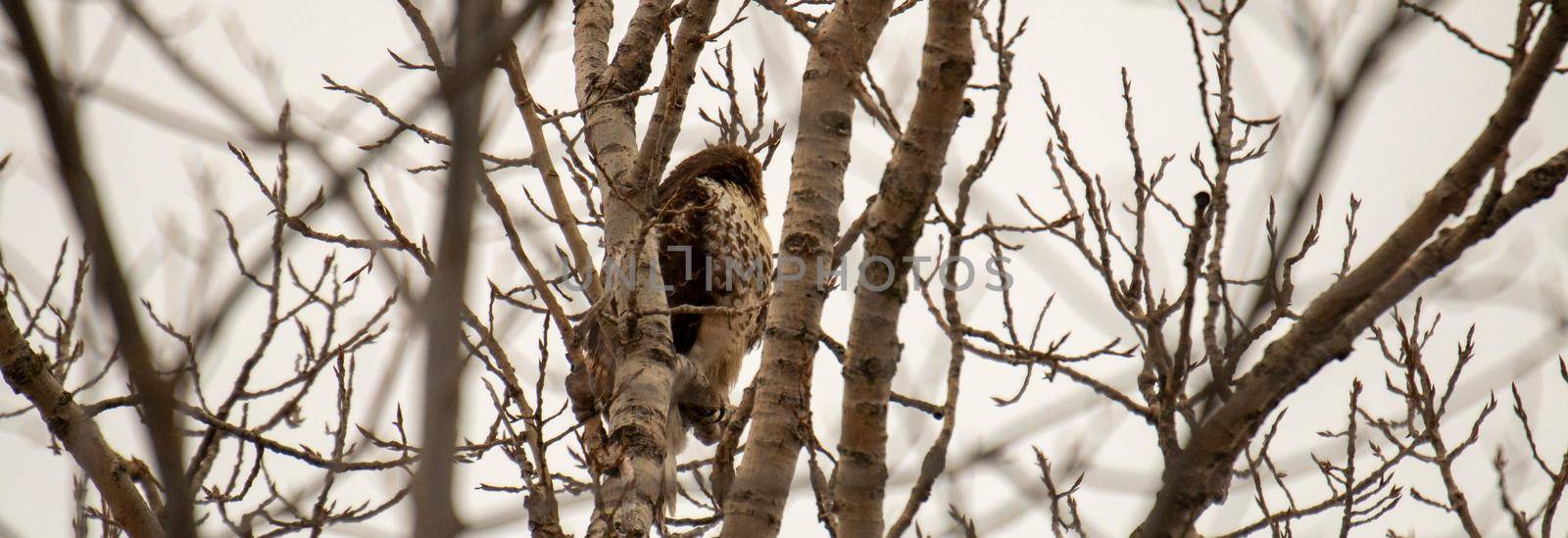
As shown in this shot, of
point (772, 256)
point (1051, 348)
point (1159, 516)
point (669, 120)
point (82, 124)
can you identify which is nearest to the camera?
point (82, 124)

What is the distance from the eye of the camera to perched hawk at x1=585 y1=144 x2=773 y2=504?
5047mm

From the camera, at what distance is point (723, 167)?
573cm

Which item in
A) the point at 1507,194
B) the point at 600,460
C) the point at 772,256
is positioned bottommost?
the point at 1507,194

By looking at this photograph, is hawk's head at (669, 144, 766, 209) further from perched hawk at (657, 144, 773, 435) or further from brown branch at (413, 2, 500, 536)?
brown branch at (413, 2, 500, 536)

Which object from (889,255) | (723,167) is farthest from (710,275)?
(889,255)

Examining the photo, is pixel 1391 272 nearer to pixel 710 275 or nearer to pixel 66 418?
pixel 66 418

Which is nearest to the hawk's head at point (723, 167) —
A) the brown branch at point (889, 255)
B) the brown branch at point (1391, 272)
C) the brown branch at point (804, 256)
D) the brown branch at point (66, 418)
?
the brown branch at point (804, 256)

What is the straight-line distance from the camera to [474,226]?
3.33 ft

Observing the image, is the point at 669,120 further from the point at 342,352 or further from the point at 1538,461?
the point at 1538,461

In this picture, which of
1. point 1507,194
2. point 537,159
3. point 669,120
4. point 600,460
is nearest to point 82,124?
point 1507,194

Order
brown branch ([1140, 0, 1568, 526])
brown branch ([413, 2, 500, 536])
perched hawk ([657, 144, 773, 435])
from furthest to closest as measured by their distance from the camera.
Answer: perched hawk ([657, 144, 773, 435])
brown branch ([1140, 0, 1568, 526])
brown branch ([413, 2, 500, 536])

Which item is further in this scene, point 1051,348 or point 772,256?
point 772,256

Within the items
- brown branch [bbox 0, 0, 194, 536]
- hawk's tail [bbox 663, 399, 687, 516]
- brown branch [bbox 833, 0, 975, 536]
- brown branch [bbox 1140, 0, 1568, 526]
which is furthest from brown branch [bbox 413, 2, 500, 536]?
hawk's tail [bbox 663, 399, 687, 516]

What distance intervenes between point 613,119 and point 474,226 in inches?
119
